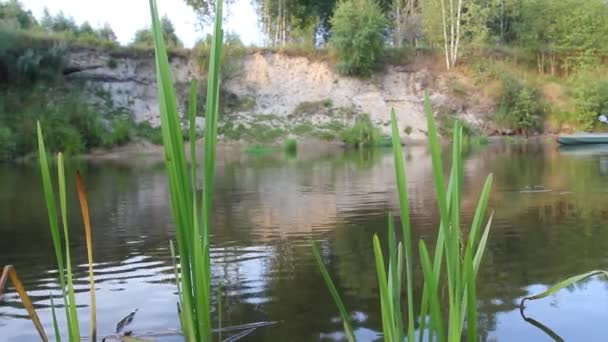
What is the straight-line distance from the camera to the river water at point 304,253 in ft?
11.3

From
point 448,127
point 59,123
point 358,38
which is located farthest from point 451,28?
point 59,123

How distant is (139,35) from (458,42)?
1889 cm

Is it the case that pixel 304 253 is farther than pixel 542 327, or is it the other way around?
pixel 304 253

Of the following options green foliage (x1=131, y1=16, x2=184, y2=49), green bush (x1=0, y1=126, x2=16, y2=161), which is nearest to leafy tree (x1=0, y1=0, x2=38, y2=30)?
green foliage (x1=131, y1=16, x2=184, y2=49)

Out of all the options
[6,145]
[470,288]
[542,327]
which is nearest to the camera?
[470,288]

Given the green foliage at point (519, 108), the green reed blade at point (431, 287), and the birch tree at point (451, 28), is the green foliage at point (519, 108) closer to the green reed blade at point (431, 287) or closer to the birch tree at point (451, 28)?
the birch tree at point (451, 28)

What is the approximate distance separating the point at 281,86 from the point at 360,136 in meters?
6.23

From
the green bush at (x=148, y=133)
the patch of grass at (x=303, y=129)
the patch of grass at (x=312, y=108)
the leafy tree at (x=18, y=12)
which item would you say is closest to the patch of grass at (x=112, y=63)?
the green bush at (x=148, y=133)

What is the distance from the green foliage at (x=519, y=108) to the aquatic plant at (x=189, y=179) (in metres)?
32.4

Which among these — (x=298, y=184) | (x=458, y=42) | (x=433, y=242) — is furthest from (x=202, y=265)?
Result: (x=458, y=42)

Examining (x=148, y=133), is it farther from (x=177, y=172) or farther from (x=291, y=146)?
(x=177, y=172)

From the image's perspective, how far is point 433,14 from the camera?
120 ft

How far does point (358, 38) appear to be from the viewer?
106ft

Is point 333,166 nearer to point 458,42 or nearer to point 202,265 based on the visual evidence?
point 202,265
